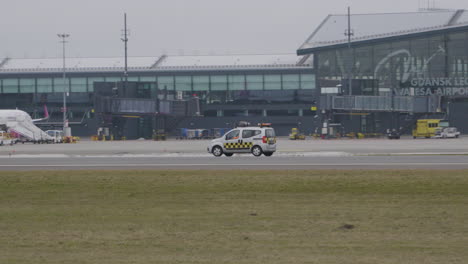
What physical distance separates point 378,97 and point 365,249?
97548 mm

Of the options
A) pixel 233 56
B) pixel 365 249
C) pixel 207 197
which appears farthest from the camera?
pixel 233 56

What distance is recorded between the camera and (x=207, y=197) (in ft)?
76.4

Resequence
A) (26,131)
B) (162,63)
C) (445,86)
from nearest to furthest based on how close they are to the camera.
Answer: (26,131) < (445,86) < (162,63)

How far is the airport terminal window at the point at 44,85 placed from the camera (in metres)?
130

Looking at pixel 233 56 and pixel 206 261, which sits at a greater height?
pixel 233 56

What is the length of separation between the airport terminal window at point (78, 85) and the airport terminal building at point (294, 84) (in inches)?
6.3

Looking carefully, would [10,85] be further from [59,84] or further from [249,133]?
[249,133]

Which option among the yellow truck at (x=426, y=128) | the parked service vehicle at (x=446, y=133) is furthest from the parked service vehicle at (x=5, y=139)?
the parked service vehicle at (x=446, y=133)

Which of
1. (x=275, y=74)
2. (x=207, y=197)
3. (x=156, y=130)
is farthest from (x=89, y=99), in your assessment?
(x=207, y=197)

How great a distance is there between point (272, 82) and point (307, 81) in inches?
220

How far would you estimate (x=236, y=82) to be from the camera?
12788 centimetres

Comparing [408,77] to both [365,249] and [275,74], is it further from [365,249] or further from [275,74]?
[365,249]

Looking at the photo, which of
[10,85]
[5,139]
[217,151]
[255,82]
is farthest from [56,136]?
[217,151]

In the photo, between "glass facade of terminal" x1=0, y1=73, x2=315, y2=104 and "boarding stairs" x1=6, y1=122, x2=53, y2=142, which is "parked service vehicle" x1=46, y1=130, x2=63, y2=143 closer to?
"boarding stairs" x1=6, y1=122, x2=53, y2=142
